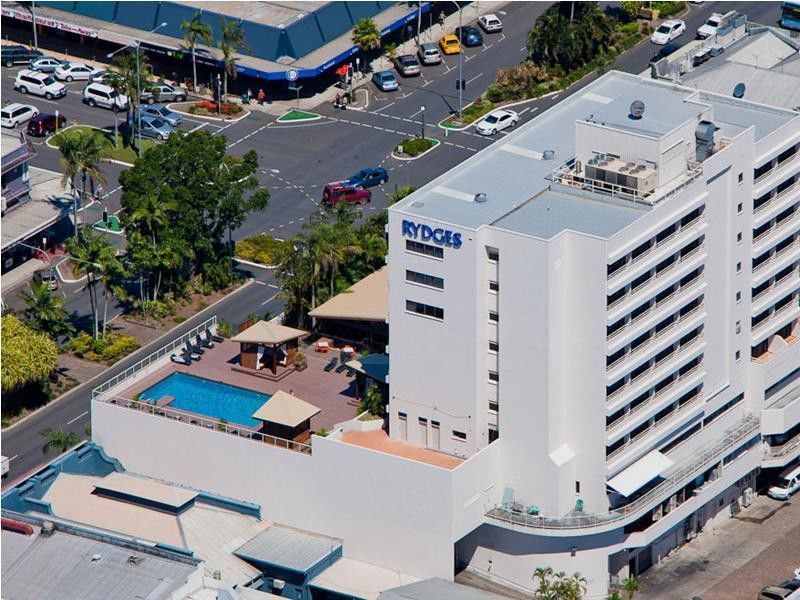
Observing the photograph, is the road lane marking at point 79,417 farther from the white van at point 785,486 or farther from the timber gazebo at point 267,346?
the white van at point 785,486

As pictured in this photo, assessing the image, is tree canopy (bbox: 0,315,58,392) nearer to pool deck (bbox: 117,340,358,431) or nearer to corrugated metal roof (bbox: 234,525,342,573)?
pool deck (bbox: 117,340,358,431)

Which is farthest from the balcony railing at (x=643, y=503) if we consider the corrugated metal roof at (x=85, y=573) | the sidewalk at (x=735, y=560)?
the corrugated metal roof at (x=85, y=573)

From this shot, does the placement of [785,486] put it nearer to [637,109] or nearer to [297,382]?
[637,109]

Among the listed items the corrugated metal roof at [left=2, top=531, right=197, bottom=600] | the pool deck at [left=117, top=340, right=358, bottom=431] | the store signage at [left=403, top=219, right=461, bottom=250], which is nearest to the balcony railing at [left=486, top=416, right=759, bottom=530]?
the pool deck at [left=117, top=340, right=358, bottom=431]

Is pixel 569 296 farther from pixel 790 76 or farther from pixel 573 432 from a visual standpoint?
pixel 790 76

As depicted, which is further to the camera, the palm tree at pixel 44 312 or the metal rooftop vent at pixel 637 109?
the palm tree at pixel 44 312

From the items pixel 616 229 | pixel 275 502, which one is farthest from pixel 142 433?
pixel 616 229

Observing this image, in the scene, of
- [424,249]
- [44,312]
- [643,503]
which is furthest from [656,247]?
[44,312]
